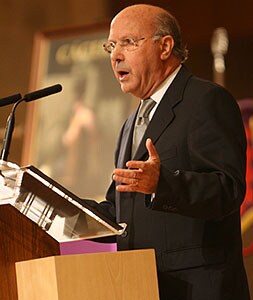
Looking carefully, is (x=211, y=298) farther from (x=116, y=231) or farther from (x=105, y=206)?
(x=105, y=206)

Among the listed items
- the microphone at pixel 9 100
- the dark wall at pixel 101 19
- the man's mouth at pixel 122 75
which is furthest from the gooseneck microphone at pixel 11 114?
the dark wall at pixel 101 19

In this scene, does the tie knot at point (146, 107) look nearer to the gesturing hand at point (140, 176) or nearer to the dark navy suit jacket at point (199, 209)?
the dark navy suit jacket at point (199, 209)

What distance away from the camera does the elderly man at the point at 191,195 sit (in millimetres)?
2051

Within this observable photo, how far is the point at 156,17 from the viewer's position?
251 centimetres

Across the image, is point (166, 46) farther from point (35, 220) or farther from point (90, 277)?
point (90, 277)

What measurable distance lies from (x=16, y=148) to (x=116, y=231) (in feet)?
11.1

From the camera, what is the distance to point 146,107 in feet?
8.18

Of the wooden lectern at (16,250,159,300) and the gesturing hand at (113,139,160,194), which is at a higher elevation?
the gesturing hand at (113,139,160,194)

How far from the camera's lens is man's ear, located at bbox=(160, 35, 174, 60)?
8.21 ft

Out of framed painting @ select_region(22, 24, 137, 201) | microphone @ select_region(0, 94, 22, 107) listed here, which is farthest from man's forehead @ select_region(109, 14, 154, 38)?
framed painting @ select_region(22, 24, 137, 201)

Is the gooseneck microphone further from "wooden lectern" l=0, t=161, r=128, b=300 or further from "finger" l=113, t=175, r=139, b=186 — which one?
"finger" l=113, t=175, r=139, b=186

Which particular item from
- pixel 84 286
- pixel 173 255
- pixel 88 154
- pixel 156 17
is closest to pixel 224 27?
pixel 88 154

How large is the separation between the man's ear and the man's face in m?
0.01

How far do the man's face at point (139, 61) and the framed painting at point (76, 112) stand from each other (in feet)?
6.76
